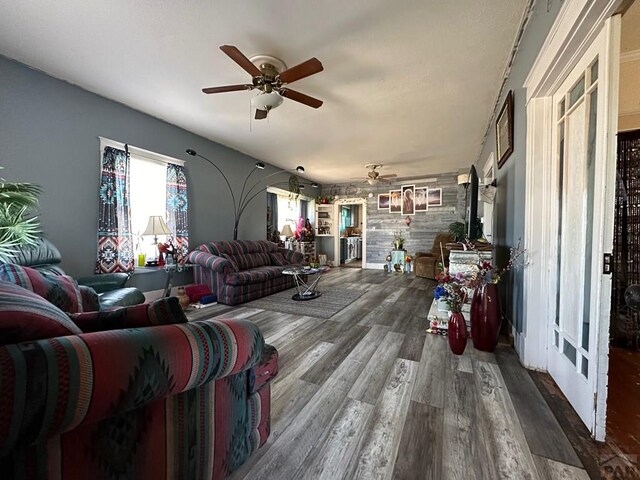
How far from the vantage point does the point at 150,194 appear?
3.69 metres

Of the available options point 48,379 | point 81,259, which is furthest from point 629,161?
point 81,259

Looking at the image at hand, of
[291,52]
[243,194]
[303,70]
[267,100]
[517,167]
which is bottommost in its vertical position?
[517,167]

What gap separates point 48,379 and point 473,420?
178 centimetres

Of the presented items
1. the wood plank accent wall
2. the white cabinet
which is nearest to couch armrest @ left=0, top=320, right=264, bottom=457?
the wood plank accent wall

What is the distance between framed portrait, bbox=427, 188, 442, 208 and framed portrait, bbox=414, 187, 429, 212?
76 millimetres

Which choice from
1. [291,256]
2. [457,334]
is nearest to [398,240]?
[291,256]

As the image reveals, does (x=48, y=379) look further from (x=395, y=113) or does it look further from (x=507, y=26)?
(x=395, y=113)

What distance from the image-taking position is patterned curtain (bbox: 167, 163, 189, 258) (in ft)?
12.6

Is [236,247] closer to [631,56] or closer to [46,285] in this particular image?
[46,285]

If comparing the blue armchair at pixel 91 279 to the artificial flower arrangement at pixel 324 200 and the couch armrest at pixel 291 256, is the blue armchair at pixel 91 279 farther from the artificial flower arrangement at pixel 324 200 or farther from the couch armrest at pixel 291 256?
the artificial flower arrangement at pixel 324 200

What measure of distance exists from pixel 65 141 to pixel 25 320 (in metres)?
3.25

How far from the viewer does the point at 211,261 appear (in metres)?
3.65

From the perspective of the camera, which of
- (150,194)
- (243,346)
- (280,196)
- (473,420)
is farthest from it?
(280,196)

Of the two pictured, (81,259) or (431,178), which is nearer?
(81,259)
